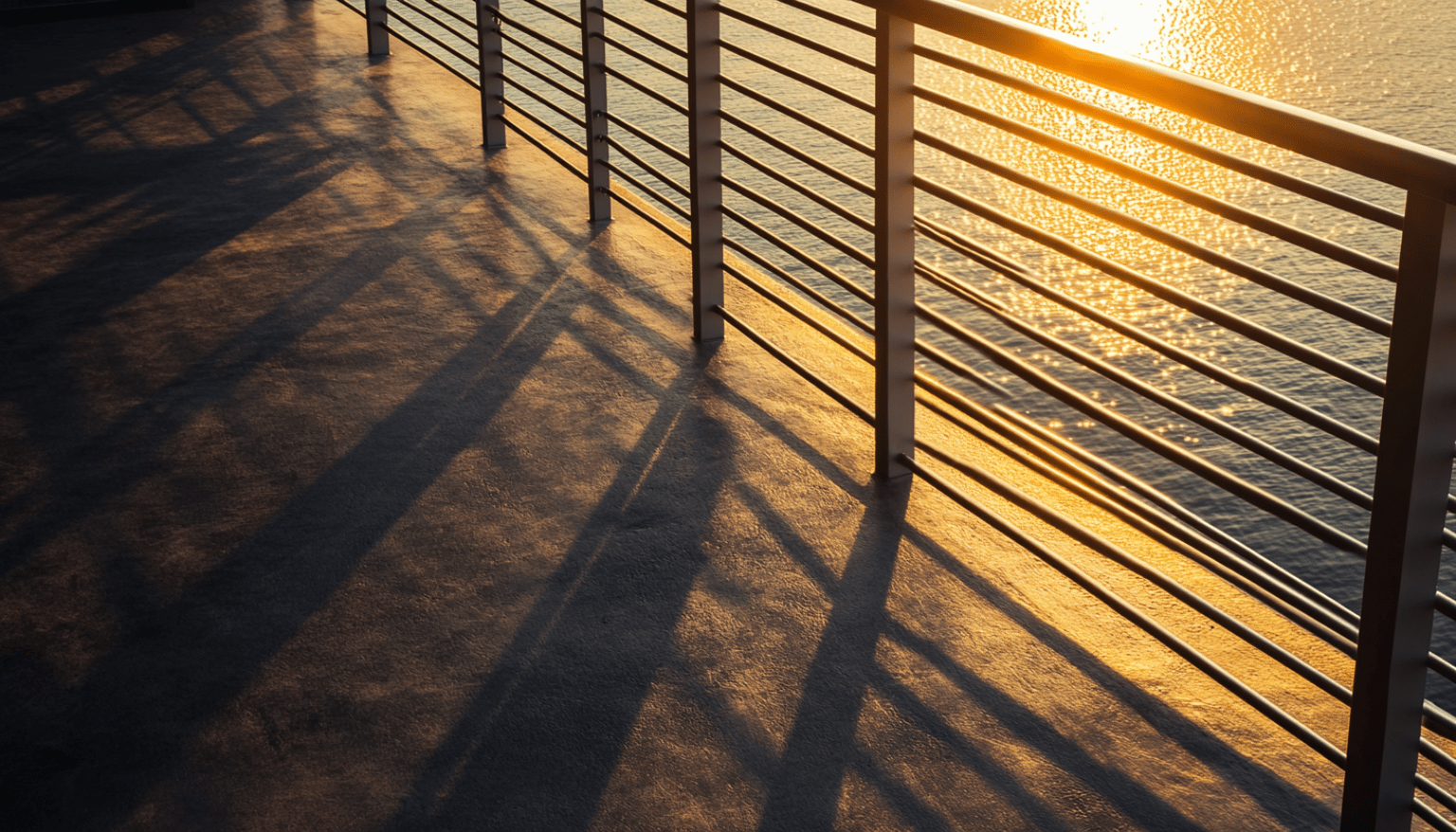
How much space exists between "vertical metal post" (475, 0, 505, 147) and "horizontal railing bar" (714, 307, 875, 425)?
220cm

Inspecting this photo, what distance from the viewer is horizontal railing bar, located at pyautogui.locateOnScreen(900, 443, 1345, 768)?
2.19 metres

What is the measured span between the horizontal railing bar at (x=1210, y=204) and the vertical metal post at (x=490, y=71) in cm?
328

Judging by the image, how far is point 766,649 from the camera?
2643mm

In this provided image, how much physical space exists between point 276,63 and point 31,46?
1.62m

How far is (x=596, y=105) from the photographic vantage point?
474 cm

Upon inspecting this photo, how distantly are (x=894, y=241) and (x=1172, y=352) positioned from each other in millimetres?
867

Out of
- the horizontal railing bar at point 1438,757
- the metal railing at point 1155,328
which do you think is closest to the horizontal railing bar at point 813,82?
the metal railing at point 1155,328

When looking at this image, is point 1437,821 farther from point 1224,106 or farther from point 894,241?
point 894,241

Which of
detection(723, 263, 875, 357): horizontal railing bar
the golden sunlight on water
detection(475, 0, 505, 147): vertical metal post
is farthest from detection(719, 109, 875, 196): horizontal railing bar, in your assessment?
detection(475, 0, 505, 147): vertical metal post

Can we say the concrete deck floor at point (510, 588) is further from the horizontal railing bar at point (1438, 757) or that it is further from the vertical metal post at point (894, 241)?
the horizontal railing bar at point (1438, 757)

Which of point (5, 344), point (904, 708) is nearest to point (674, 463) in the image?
point (904, 708)

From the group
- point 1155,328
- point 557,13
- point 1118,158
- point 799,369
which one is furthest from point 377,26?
point 799,369

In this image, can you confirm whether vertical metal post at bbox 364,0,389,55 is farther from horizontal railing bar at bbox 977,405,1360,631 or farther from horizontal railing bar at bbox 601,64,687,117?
horizontal railing bar at bbox 977,405,1360,631

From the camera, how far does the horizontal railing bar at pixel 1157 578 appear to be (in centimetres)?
212
